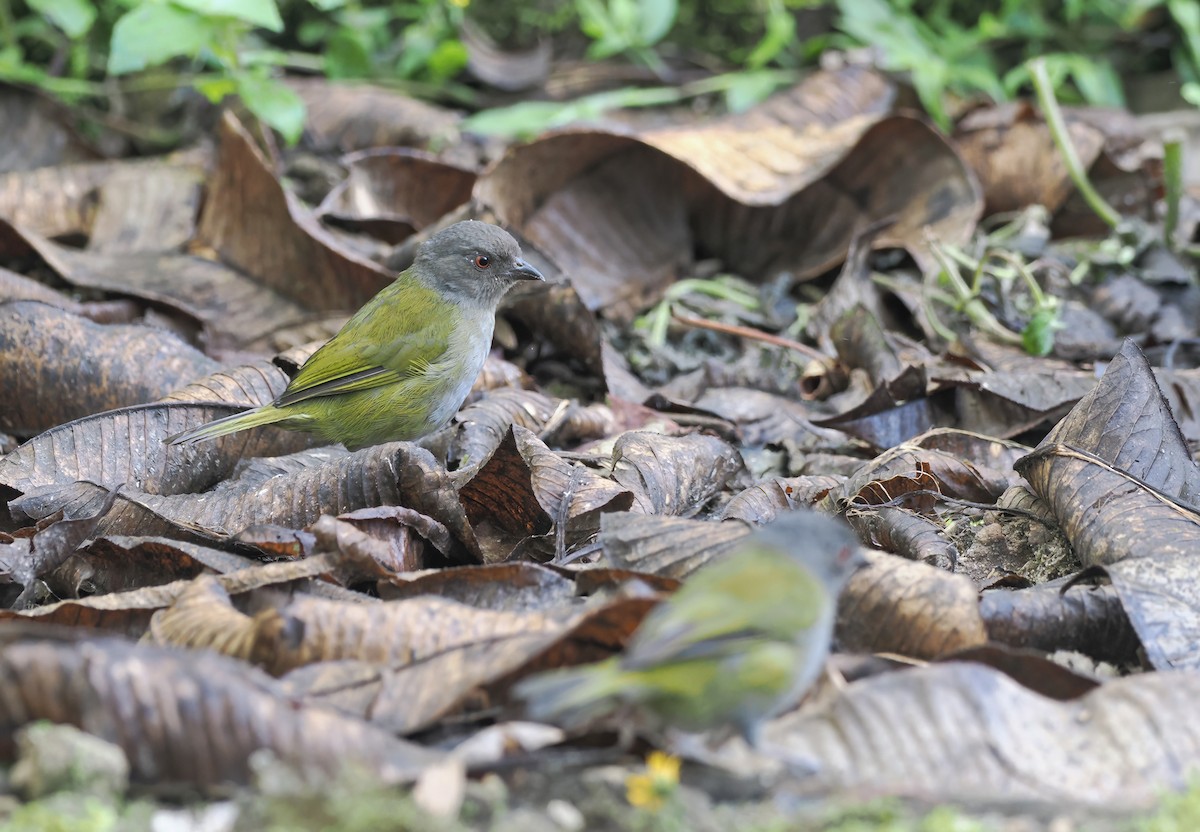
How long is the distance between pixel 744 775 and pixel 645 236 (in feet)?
13.7

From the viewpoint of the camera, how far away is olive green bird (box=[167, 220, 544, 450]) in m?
4.72

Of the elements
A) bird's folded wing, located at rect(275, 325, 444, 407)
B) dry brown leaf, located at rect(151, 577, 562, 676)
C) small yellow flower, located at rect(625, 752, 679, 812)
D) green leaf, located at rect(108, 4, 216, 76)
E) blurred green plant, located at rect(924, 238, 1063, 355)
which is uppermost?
green leaf, located at rect(108, 4, 216, 76)

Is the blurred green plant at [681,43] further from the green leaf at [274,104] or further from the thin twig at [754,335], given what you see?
the thin twig at [754,335]

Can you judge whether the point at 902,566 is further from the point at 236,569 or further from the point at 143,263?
the point at 143,263

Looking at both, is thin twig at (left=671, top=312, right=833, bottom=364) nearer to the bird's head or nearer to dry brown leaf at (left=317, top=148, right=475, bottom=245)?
the bird's head

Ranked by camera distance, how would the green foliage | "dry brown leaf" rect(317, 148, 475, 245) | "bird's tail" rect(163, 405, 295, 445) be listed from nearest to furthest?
"bird's tail" rect(163, 405, 295, 445), "dry brown leaf" rect(317, 148, 475, 245), the green foliage

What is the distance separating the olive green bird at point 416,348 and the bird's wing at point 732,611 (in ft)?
8.31

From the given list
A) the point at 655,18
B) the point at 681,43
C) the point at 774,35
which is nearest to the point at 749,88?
the point at 774,35

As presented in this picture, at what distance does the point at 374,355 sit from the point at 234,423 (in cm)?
79

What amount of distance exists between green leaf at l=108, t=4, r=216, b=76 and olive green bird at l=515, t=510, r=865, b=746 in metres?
3.80

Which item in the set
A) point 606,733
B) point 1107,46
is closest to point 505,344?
point 606,733

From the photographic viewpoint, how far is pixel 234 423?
4145mm

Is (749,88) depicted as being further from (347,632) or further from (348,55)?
(347,632)

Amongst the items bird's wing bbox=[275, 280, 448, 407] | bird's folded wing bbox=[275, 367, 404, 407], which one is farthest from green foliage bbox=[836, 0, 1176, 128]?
bird's folded wing bbox=[275, 367, 404, 407]
